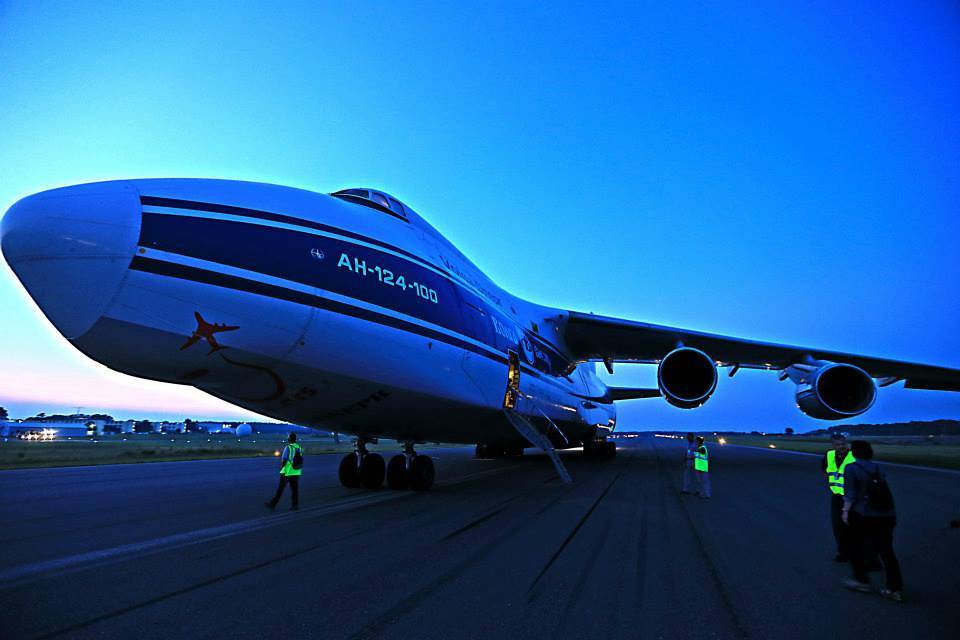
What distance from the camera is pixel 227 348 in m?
5.11

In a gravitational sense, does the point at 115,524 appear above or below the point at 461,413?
below

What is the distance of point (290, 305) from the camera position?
17.6 feet

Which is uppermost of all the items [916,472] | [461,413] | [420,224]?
[420,224]

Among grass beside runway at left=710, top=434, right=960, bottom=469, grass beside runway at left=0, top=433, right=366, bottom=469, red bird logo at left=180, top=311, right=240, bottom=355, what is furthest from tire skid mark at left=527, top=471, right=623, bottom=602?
grass beside runway at left=0, top=433, right=366, bottom=469

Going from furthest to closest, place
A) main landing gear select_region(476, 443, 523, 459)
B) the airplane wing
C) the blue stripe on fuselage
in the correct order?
main landing gear select_region(476, 443, 523, 459)
the airplane wing
the blue stripe on fuselage

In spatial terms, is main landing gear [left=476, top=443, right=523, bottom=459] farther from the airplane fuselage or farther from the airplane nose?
the airplane nose

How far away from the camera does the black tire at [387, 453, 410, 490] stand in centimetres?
970

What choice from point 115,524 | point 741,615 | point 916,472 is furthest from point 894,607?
point 916,472

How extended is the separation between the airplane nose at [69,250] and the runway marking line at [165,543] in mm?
1949

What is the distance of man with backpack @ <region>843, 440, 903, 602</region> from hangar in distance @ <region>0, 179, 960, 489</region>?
4.63 meters

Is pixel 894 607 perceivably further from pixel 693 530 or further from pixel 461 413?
pixel 461 413

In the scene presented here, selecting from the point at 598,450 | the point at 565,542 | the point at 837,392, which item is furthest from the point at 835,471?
the point at 598,450

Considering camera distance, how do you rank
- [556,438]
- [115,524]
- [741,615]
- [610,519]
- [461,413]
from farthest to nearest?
[556,438] < [461,413] < [610,519] < [115,524] < [741,615]

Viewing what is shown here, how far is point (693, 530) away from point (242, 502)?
22.1 ft
